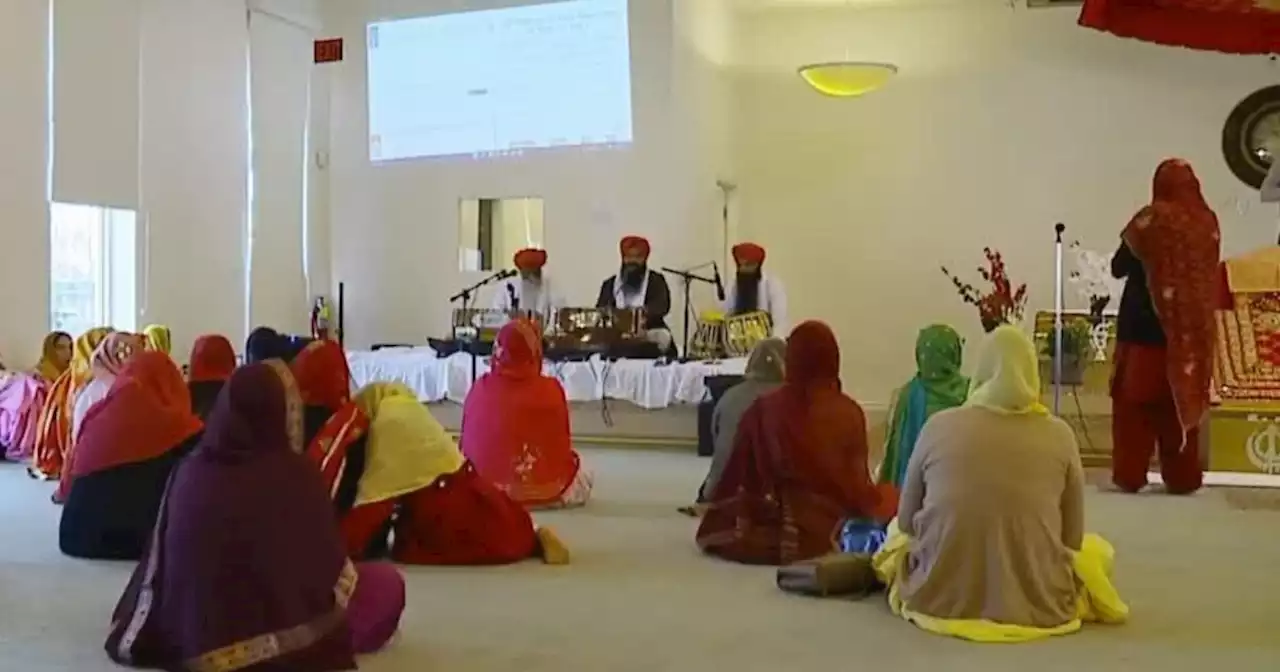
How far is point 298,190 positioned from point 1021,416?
27.1 ft

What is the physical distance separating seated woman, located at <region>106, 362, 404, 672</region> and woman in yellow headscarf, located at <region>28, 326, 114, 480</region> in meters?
3.97

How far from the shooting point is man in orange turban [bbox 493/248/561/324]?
30.2 ft

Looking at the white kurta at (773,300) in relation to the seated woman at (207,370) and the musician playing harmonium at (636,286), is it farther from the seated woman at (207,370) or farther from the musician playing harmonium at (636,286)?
the seated woman at (207,370)

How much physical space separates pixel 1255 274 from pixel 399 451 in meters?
4.68

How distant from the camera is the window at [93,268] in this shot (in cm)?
903

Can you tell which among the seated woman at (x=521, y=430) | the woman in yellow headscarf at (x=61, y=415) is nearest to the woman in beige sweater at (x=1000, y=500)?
the seated woman at (x=521, y=430)

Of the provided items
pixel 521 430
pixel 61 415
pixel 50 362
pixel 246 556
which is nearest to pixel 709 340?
pixel 521 430

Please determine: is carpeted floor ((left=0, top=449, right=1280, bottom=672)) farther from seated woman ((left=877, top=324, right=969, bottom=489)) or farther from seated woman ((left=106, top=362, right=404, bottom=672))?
seated woman ((left=877, top=324, right=969, bottom=489))

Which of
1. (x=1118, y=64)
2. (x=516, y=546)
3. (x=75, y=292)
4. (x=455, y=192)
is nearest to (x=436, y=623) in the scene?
(x=516, y=546)

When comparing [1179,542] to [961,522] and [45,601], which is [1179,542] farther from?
[45,601]

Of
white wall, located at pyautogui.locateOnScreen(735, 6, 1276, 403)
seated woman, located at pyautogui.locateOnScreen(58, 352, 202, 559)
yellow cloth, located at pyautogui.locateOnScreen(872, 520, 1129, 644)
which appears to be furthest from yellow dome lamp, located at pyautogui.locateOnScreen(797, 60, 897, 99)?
yellow cloth, located at pyautogui.locateOnScreen(872, 520, 1129, 644)

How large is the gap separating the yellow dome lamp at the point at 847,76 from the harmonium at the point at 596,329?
2.44m

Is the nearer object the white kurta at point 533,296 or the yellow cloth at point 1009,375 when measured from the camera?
the yellow cloth at point 1009,375

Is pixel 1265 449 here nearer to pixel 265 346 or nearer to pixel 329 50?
pixel 265 346
